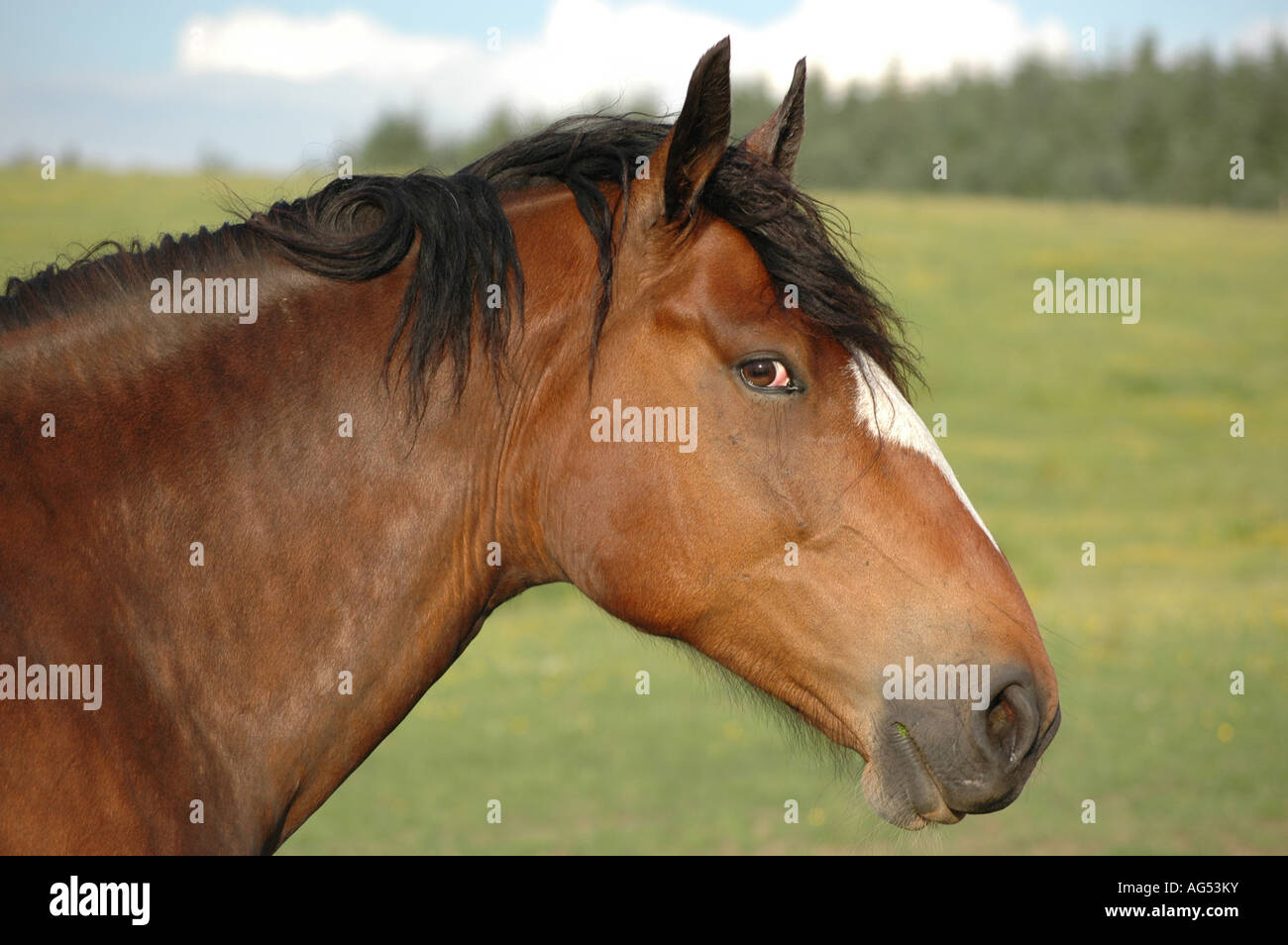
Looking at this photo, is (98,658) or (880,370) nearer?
(98,658)

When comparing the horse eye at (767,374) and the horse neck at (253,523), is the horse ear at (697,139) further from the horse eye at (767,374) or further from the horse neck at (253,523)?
the horse neck at (253,523)

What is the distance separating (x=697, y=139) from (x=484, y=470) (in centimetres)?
100

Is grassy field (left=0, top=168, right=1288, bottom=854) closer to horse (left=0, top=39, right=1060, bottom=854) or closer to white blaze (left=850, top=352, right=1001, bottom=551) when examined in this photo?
white blaze (left=850, top=352, right=1001, bottom=551)

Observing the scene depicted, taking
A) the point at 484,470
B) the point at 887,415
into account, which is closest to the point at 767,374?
the point at 887,415

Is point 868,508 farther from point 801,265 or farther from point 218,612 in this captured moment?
point 218,612

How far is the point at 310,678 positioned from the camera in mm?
2611

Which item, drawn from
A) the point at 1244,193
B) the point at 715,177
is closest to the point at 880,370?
A: the point at 715,177

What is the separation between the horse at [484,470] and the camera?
8.31 ft

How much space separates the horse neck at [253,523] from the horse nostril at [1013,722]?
1.37 meters

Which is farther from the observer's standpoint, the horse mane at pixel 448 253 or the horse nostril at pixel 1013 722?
the horse mane at pixel 448 253

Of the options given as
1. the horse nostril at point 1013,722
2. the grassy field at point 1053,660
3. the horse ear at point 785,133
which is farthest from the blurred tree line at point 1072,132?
the horse nostril at point 1013,722

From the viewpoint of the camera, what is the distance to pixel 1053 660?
1309 cm

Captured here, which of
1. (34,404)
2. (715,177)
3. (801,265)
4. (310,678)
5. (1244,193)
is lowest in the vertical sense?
(310,678)
